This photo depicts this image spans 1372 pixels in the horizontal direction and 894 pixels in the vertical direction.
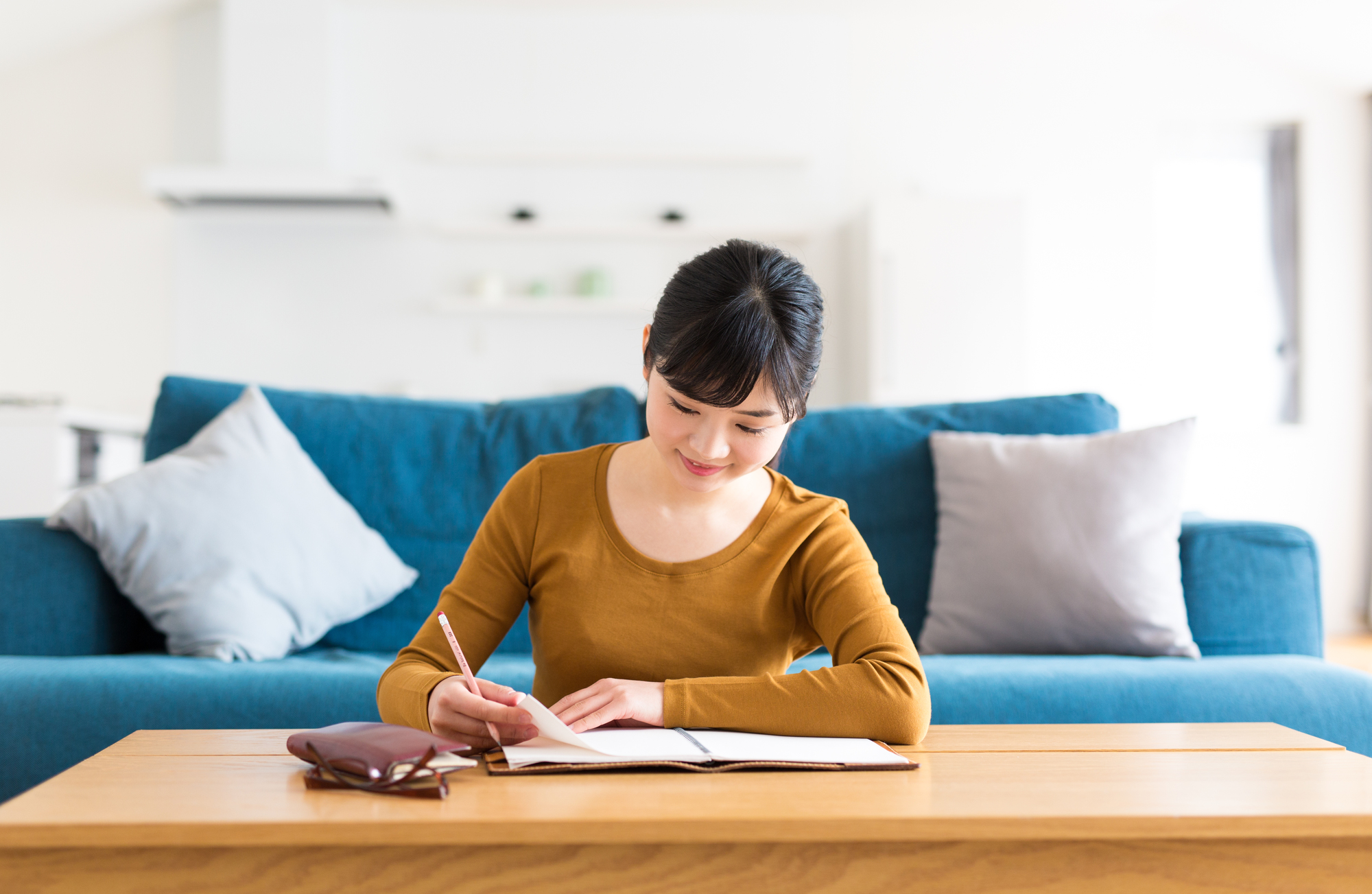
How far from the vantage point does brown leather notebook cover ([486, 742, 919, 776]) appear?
2.61 feet

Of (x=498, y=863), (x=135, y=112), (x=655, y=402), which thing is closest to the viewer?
(x=498, y=863)

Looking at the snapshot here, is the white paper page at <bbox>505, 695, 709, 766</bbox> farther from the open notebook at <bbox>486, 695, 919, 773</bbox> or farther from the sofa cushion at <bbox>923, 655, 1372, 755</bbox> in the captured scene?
the sofa cushion at <bbox>923, 655, 1372, 755</bbox>

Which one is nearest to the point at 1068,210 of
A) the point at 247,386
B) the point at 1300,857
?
the point at 247,386

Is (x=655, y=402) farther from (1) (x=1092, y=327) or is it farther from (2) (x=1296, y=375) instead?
(2) (x=1296, y=375)

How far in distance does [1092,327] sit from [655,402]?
4.49 m

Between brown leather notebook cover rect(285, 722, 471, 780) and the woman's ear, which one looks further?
the woman's ear

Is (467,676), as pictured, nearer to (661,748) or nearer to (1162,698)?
(661,748)

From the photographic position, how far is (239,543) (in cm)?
187

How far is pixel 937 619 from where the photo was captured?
1.93 meters

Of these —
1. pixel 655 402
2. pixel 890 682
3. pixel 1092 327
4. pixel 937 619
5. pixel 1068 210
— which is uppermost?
pixel 1068 210

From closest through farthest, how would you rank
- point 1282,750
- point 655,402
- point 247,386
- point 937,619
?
point 1282,750
point 655,402
point 937,619
point 247,386

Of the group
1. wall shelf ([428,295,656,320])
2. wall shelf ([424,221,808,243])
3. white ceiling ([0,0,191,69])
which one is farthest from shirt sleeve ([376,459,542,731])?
white ceiling ([0,0,191,69])

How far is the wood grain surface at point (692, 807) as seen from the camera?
0.66 meters

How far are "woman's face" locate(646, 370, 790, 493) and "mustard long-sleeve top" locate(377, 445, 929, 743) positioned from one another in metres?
0.10
